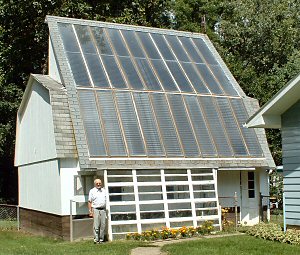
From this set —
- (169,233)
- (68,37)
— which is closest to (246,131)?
(169,233)

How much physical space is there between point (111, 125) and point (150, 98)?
214 centimetres

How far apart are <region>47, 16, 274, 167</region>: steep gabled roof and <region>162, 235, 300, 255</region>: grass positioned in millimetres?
4378

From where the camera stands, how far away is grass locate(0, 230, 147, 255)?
45.7ft

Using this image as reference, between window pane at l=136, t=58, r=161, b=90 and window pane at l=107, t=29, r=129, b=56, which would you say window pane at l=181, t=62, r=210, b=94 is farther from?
window pane at l=107, t=29, r=129, b=56

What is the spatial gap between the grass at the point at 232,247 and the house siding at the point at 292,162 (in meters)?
1.18

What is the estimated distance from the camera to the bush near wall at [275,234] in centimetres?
1372

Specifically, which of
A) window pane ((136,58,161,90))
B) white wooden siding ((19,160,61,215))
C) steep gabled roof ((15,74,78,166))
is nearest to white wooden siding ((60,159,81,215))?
white wooden siding ((19,160,61,215))

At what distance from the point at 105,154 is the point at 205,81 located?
6.12 metres

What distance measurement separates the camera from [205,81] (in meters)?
21.4

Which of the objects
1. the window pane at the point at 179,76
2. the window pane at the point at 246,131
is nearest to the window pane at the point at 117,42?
the window pane at the point at 179,76

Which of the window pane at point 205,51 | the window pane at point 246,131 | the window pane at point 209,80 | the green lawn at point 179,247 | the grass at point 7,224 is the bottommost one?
the grass at point 7,224

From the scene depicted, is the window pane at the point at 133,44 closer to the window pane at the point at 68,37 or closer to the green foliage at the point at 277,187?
the window pane at the point at 68,37

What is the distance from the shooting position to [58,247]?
15.3m

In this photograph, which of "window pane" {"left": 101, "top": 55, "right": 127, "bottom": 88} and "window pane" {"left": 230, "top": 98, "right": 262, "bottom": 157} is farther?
"window pane" {"left": 230, "top": 98, "right": 262, "bottom": 157}
